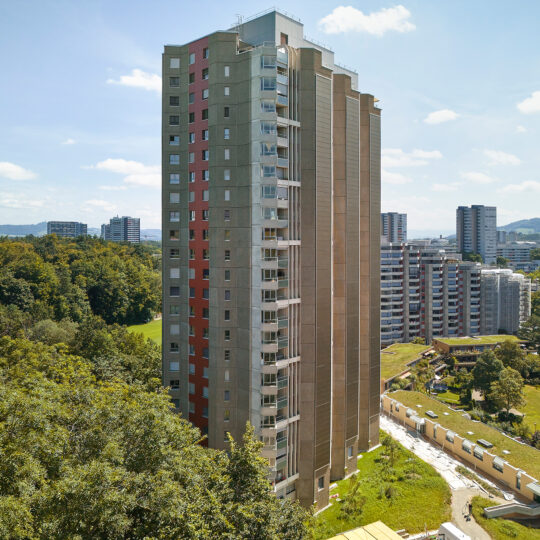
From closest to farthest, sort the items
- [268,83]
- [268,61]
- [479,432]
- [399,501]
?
[268,61] → [268,83] → [399,501] → [479,432]

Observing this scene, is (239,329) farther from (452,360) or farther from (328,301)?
(452,360)

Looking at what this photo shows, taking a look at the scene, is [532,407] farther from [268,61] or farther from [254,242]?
[268,61]

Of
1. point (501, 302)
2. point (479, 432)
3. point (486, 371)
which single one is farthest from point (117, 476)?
point (501, 302)

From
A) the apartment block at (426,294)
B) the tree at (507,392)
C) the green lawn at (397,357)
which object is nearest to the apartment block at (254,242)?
the tree at (507,392)

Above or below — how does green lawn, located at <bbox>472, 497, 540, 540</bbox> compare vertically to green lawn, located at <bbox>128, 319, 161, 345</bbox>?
below

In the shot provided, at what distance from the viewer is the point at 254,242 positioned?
144ft

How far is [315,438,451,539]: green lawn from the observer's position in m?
42.7

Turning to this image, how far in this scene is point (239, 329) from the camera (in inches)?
1773

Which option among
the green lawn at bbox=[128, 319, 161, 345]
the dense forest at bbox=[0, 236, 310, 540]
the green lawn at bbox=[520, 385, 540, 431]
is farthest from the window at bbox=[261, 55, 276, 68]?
the green lawn at bbox=[128, 319, 161, 345]

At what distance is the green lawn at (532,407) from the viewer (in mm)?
78500

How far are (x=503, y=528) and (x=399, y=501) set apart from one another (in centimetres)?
1007

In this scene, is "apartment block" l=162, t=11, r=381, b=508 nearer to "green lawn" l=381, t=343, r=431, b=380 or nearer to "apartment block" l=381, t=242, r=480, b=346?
"green lawn" l=381, t=343, r=431, b=380

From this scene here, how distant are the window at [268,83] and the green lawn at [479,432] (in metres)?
51.9

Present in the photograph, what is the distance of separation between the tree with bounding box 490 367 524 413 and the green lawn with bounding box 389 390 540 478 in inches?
499
